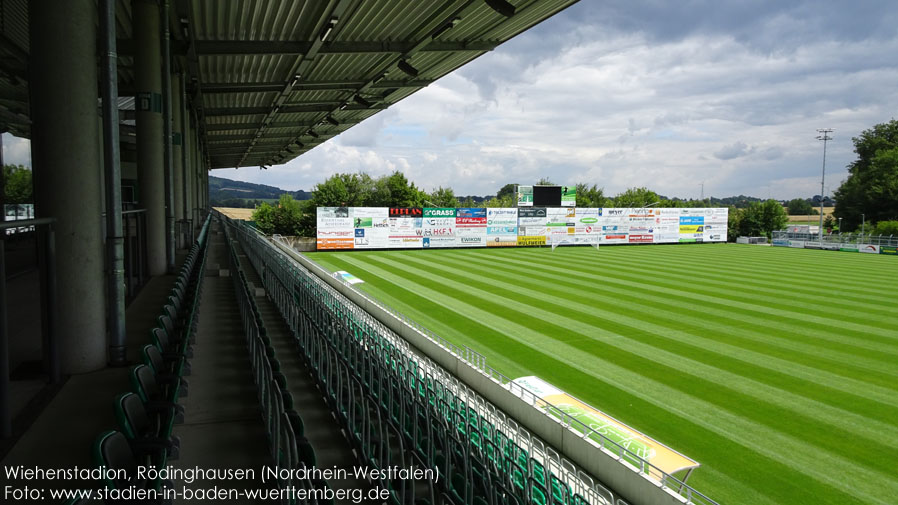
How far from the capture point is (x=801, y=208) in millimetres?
127375

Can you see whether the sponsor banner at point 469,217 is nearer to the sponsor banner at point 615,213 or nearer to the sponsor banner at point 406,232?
the sponsor banner at point 406,232

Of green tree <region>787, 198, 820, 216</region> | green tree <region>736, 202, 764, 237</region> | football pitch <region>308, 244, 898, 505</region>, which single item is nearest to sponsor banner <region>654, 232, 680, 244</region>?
green tree <region>736, 202, 764, 237</region>

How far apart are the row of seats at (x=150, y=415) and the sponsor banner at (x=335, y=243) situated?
34.1 meters

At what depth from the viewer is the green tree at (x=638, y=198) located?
249ft

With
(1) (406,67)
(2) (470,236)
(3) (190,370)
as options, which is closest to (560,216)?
(2) (470,236)

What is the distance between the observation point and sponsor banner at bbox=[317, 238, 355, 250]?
39.1 meters

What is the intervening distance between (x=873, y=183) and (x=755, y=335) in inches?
2429

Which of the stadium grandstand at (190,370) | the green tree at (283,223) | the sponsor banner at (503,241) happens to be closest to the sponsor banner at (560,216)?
the sponsor banner at (503,241)

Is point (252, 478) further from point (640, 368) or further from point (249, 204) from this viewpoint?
point (249, 204)

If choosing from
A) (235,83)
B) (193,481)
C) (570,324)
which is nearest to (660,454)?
(193,481)

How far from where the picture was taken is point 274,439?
3.52 metres

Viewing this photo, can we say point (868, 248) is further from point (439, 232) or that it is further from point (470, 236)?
point (439, 232)

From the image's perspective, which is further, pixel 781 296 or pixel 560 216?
pixel 560 216

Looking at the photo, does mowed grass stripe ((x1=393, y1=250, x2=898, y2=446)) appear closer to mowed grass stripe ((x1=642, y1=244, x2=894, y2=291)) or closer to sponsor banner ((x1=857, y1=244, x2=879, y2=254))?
mowed grass stripe ((x1=642, y1=244, x2=894, y2=291))
